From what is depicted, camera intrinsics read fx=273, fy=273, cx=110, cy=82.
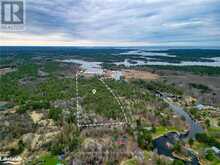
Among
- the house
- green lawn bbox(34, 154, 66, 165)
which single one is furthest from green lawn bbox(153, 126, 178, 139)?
green lawn bbox(34, 154, 66, 165)

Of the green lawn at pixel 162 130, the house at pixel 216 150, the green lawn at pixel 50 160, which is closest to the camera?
the green lawn at pixel 50 160

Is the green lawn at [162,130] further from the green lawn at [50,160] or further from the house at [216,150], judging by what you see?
the green lawn at [50,160]

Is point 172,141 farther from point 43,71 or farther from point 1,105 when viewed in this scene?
point 43,71

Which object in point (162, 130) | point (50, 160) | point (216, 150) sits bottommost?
point (50, 160)

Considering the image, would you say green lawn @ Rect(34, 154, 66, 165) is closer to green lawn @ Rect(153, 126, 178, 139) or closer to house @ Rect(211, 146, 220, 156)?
green lawn @ Rect(153, 126, 178, 139)

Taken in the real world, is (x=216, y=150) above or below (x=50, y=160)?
above

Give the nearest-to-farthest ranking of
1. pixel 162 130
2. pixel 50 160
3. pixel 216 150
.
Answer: pixel 50 160, pixel 216 150, pixel 162 130

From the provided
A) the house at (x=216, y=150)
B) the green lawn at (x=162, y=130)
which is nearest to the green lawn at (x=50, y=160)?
the green lawn at (x=162, y=130)

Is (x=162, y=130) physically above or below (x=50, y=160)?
above

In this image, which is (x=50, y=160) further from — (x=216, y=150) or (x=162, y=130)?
(x=216, y=150)

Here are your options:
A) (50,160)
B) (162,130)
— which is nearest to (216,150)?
(162,130)

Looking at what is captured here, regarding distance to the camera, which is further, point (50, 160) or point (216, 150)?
point (216, 150)

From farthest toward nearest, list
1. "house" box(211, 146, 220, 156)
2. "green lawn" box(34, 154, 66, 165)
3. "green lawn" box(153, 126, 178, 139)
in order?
"green lawn" box(153, 126, 178, 139)
"house" box(211, 146, 220, 156)
"green lawn" box(34, 154, 66, 165)

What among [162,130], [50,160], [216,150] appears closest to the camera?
[50,160]
